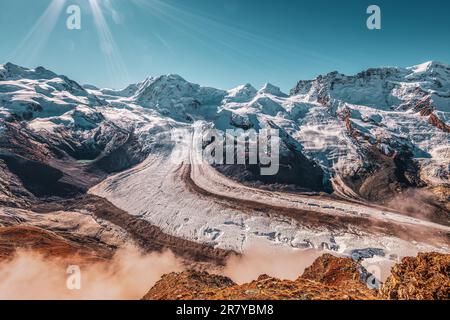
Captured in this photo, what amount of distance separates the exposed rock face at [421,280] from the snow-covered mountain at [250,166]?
143 ft

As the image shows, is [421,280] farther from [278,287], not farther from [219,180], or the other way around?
[219,180]

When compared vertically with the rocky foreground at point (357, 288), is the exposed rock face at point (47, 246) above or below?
below

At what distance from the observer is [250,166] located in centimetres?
9994

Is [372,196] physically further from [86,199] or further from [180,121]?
[180,121]

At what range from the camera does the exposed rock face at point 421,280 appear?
9.70 m

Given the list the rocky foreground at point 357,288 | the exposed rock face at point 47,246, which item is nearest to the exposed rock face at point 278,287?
the rocky foreground at point 357,288

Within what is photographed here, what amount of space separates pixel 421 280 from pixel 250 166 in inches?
3508

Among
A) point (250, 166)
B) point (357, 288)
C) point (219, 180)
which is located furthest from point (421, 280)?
point (250, 166)

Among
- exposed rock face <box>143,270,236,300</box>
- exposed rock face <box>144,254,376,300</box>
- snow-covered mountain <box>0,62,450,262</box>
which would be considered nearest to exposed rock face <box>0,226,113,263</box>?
snow-covered mountain <box>0,62,450,262</box>

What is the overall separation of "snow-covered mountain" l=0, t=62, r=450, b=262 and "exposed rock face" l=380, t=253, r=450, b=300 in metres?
43.5

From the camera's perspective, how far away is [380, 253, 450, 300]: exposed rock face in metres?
9.70

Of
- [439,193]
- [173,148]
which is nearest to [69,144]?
[173,148]

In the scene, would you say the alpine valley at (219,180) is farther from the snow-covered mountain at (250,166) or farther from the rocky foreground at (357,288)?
the rocky foreground at (357,288)
